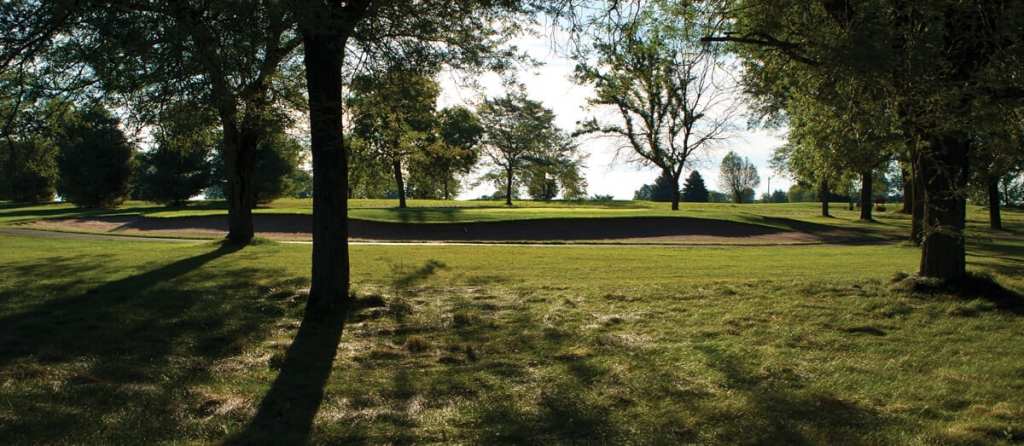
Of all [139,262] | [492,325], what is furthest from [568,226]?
[492,325]

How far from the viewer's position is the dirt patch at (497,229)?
26.9 meters

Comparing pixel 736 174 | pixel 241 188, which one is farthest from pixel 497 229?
pixel 736 174

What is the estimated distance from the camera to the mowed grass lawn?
18.2 ft

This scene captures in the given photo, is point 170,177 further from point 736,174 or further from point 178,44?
point 736,174

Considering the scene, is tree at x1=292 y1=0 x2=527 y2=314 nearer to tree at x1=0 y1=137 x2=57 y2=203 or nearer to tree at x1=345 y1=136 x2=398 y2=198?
tree at x1=345 y1=136 x2=398 y2=198

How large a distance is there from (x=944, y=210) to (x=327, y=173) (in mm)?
9605

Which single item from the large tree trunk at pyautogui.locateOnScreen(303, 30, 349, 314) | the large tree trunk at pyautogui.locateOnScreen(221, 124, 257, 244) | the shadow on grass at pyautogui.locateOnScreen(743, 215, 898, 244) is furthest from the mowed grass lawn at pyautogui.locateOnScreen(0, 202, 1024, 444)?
the shadow on grass at pyautogui.locateOnScreen(743, 215, 898, 244)

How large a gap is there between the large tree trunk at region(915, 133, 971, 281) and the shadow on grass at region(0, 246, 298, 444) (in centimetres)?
1015

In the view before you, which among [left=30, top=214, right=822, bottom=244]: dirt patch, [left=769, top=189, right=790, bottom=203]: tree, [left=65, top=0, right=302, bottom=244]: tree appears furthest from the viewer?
[left=769, top=189, right=790, bottom=203]: tree

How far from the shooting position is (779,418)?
5797 mm

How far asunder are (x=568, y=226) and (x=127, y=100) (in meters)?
21.4

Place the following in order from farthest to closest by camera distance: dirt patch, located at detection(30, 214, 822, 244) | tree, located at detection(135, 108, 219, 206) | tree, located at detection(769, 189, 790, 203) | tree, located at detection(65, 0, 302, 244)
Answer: tree, located at detection(769, 189, 790, 203), tree, located at detection(135, 108, 219, 206), dirt patch, located at detection(30, 214, 822, 244), tree, located at detection(65, 0, 302, 244)

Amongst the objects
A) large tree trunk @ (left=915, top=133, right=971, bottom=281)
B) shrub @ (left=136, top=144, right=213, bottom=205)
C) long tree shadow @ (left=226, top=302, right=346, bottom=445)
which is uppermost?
shrub @ (left=136, top=144, right=213, bottom=205)

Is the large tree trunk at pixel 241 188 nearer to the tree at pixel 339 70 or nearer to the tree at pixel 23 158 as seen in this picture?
the tree at pixel 23 158
